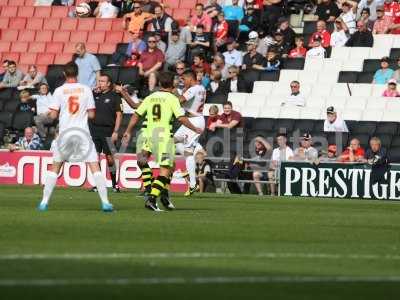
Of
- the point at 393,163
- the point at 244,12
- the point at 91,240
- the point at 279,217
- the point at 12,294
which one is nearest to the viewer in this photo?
the point at 12,294

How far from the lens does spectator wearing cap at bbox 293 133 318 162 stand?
27.4 metres

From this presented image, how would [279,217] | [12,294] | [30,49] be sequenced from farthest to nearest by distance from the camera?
[30,49], [279,217], [12,294]

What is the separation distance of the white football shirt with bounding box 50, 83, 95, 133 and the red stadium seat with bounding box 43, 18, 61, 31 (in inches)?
691

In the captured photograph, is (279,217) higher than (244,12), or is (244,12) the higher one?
(244,12)

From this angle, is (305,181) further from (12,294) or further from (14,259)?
(12,294)

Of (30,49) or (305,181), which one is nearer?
A: (305,181)

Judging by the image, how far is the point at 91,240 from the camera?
13.8 meters

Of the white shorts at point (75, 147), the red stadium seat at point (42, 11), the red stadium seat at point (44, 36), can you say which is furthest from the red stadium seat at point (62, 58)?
the white shorts at point (75, 147)

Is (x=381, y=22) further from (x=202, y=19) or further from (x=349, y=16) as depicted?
(x=202, y=19)

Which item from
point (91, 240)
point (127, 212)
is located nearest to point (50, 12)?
point (127, 212)

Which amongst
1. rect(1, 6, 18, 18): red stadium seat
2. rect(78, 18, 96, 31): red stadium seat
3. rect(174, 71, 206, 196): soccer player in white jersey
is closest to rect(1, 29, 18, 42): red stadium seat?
rect(1, 6, 18, 18): red stadium seat

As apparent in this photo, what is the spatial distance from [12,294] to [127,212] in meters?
9.45

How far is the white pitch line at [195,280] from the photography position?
10.1 metres

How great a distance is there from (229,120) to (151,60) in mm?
3425
